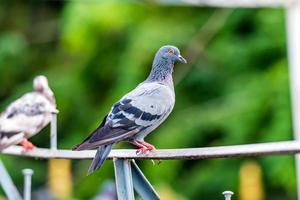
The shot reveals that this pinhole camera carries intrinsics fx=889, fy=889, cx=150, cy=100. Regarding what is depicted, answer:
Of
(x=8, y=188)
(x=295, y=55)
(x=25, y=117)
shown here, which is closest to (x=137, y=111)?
(x=25, y=117)

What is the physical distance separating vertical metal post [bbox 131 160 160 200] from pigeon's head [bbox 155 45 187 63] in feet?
1.68

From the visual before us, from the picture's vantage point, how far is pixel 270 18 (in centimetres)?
767

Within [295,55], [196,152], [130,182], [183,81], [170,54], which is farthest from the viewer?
[183,81]

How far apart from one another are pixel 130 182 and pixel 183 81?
5.63 metres

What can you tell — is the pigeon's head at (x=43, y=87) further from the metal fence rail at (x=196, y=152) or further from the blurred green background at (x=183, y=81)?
the blurred green background at (x=183, y=81)

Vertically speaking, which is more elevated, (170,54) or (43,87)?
(170,54)

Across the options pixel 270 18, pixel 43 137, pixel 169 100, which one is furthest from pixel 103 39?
pixel 169 100

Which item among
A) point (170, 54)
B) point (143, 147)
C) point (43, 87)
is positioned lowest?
point (143, 147)

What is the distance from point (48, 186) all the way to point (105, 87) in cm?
120

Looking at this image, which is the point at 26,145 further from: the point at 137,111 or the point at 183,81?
the point at 183,81

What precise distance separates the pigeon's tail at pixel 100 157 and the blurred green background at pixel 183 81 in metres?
4.60

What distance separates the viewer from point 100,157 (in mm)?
2594

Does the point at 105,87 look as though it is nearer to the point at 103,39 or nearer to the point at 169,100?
the point at 103,39

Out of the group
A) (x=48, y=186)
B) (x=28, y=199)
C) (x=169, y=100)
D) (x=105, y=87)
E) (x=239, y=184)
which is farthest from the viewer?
(x=105, y=87)
